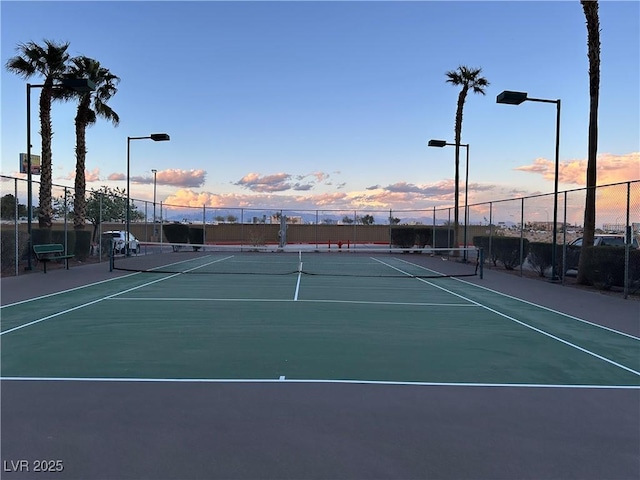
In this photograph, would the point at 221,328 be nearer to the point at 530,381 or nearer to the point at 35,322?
the point at 35,322

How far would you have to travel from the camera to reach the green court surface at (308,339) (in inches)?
255

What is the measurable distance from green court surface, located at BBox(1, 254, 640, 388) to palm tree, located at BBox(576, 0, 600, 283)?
5.29m

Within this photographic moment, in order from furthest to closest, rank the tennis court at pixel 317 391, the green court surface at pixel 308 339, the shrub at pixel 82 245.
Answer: the shrub at pixel 82 245
the green court surface at pixel 308 339
the tennis court at pixel 317 391

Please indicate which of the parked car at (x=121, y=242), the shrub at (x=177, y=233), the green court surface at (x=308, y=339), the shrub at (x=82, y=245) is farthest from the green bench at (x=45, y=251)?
the shrub at (x=177, y=233)

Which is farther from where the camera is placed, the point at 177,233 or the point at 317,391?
the point at 177,233

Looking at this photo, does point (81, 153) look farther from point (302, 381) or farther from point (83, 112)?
point (302, 381)

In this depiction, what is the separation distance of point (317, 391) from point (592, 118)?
15.3m

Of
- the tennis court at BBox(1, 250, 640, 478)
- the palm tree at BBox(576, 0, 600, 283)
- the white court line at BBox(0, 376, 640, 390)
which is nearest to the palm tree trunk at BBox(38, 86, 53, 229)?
the tennis court at BBox(1, 250, 640, 478)

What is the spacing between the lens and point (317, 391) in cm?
573

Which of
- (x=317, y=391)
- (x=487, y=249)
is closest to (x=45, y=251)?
(x=317, y=391)

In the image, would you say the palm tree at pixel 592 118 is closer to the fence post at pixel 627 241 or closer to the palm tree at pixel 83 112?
the fence post at pixel 627 241

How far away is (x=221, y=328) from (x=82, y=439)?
15.3 ft

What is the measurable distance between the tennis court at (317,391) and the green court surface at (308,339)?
0.04 meters

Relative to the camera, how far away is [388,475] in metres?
3.88
